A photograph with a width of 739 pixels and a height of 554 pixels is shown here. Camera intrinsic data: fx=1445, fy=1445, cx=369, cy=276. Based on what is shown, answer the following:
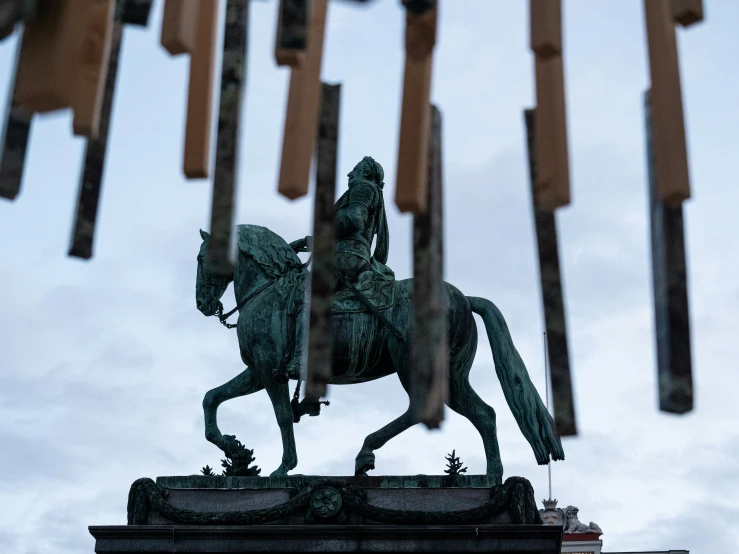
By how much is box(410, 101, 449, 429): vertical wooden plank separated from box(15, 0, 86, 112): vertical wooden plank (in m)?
0.79

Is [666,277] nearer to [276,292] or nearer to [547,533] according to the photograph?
[547,533]

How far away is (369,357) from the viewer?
1530 centimetres

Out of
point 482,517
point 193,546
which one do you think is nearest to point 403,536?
point 482,517

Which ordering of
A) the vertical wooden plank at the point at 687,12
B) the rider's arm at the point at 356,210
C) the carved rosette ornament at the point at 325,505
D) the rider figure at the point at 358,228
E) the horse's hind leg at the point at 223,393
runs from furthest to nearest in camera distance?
the rider's arm at the point at 356,210 < the rider figure at the point at 358,228 < the horse's hind leg at the point at 223,393 < the carved rosette ornament at the point at 325,505 < the vertical wooden plank at the point at 687,12

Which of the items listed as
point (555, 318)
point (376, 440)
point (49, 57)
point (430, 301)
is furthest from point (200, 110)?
point (376, 440)

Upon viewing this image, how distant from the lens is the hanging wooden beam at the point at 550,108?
3053 mm

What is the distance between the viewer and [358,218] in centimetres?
1598

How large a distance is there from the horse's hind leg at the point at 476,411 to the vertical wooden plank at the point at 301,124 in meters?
12.1

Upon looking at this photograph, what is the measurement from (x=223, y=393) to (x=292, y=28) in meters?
12.9

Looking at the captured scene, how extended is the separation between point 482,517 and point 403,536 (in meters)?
0.79

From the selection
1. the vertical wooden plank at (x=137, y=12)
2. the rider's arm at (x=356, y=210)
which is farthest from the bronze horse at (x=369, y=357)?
the vertical wooden plank at (x=137, y=12)

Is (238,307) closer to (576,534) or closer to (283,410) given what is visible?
(283,410)

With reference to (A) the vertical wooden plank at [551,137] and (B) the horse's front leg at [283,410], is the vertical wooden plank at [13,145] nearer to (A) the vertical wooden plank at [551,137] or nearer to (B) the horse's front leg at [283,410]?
(A) the vertical wooden plank at [551,137]

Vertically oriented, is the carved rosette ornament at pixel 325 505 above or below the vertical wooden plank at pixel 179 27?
above
